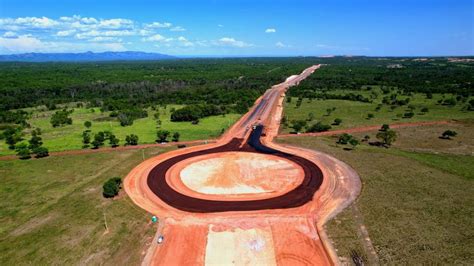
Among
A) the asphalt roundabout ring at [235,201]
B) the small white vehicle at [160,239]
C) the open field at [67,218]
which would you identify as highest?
the asphalt roundabout ring at [235,201]

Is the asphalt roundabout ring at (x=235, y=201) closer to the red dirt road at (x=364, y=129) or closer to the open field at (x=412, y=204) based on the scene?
the open field at (x=412, y=204)

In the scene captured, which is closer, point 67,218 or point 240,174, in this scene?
point 67,218

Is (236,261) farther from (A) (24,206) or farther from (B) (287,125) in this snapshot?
(B) (287,125)

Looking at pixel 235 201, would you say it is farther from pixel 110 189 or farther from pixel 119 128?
pixel 119 128

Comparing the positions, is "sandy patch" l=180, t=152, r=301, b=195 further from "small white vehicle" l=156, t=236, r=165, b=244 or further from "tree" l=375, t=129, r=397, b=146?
"tree" l=375, t=129, r=397, b=146

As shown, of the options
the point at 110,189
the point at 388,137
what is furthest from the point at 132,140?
the point at 388,137

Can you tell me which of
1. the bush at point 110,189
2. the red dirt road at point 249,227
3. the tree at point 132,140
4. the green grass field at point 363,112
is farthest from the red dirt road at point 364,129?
the bush at point 110,189
